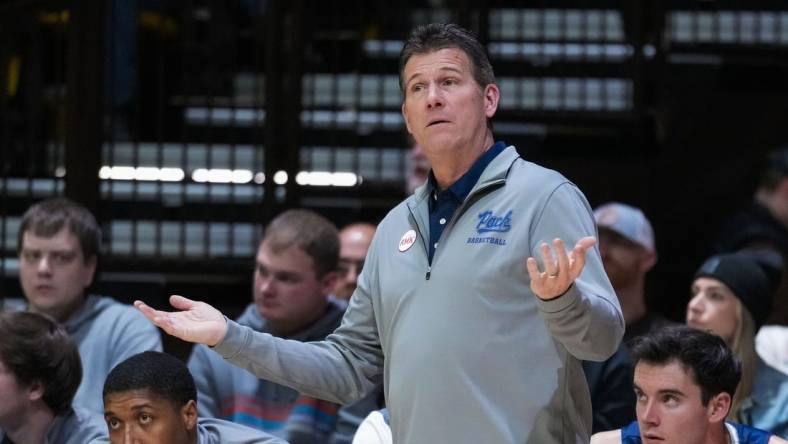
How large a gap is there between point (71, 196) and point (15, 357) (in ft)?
5.84

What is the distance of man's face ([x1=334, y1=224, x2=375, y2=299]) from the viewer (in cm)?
547

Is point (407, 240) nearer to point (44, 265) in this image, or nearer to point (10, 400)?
point (10, 400)

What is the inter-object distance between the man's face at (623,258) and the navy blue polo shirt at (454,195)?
7.78 feet

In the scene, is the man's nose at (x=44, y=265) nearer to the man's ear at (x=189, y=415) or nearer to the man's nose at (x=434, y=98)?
the man's ear at (x=189, y=415)

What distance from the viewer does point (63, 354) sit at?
420 cm

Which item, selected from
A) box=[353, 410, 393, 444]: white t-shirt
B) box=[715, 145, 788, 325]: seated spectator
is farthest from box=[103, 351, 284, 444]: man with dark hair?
box=[715, 145, 788, 325]: seated spectator

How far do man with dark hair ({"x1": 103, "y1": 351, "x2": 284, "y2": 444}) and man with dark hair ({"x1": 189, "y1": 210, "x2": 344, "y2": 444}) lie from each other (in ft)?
2.71

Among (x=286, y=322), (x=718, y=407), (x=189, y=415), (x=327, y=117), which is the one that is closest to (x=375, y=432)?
(x=189, y=415)

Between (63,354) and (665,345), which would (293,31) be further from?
(665,345)

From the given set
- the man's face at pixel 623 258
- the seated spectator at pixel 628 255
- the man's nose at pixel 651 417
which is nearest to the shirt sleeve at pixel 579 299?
the man's nose at pixel 651 417

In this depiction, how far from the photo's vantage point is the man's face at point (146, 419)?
3699mm

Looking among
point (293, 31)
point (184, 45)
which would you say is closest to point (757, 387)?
point (293, 31)

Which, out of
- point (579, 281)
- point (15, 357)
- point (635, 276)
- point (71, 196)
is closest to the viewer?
point (579, 281)

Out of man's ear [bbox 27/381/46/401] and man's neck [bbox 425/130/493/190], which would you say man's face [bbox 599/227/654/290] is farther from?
man's neck [bbox 425/130/493/190]
